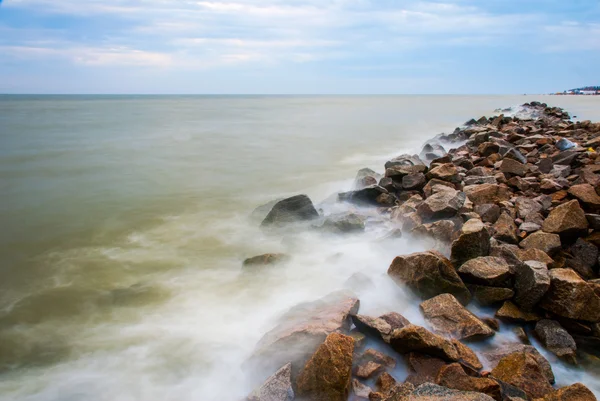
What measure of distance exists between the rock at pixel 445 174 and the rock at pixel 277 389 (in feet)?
18.7

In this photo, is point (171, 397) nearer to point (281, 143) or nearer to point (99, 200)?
point (99, 200)

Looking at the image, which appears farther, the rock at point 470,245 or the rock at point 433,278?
the rock at point 470,245

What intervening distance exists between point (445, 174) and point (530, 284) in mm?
4171

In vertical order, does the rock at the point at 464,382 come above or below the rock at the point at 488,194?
below

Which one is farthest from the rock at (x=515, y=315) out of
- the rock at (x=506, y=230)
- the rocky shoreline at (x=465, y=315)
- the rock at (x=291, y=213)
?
the rock at (x=291, y=213)

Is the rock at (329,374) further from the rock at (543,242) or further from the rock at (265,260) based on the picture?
the rock at (543,242)

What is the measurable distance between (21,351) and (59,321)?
1.82 feet

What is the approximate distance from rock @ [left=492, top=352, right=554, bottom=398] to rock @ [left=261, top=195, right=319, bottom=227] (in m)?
4.61

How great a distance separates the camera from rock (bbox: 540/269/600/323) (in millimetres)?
3672

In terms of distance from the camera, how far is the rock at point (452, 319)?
3.58 metres

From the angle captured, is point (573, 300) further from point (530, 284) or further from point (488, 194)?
point (488, 194)

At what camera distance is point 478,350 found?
3.54 meters

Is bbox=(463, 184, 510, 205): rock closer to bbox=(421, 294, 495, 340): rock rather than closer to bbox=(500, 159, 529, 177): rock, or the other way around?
bbox=(500, 159, 529, 177): rock

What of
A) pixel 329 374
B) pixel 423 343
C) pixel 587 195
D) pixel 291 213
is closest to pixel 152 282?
pixel 291 213
